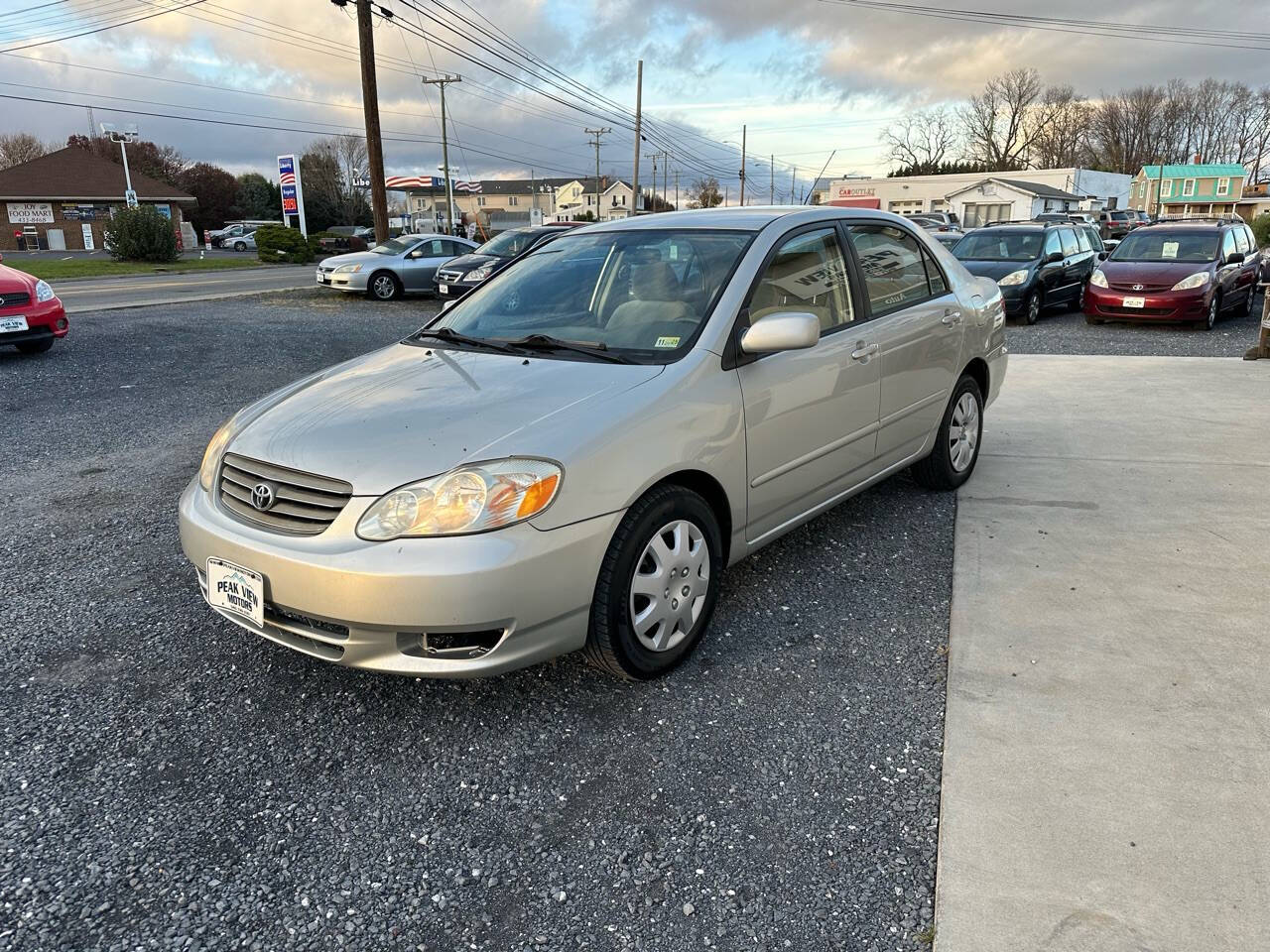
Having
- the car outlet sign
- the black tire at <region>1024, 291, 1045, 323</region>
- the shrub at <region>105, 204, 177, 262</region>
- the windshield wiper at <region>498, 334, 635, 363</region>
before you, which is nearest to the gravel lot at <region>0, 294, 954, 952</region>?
the windshield wiper at <region>498, 334, 635, 363</region>

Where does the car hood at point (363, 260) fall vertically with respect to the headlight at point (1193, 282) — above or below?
above

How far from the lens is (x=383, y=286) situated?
17672 mm

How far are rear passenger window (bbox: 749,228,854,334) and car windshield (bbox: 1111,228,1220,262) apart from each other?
11.2 meters

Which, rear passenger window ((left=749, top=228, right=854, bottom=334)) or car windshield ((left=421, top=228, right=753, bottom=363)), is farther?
rear passenger window ((left=749, top=228, right=854, bottom=334))

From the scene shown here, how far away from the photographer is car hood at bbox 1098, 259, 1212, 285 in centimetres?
1220

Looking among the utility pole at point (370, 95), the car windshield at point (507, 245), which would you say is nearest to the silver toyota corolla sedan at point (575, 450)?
the car windshield at point (507, 245)

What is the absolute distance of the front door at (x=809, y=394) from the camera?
3486 mm

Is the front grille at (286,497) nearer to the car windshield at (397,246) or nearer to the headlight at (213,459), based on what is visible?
the headlight at (213,459)

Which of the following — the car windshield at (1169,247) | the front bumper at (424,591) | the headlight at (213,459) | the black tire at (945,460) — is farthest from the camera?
the car windshield at (1169,247)

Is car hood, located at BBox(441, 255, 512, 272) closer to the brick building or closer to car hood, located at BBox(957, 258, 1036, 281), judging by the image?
car hood, located at BBox(957, 258, 1036, 281)

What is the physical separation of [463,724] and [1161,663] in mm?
2509

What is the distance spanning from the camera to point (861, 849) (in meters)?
2.39

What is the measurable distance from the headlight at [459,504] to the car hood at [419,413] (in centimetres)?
5

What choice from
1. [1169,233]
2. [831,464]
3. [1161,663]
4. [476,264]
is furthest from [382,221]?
[1161,663]
